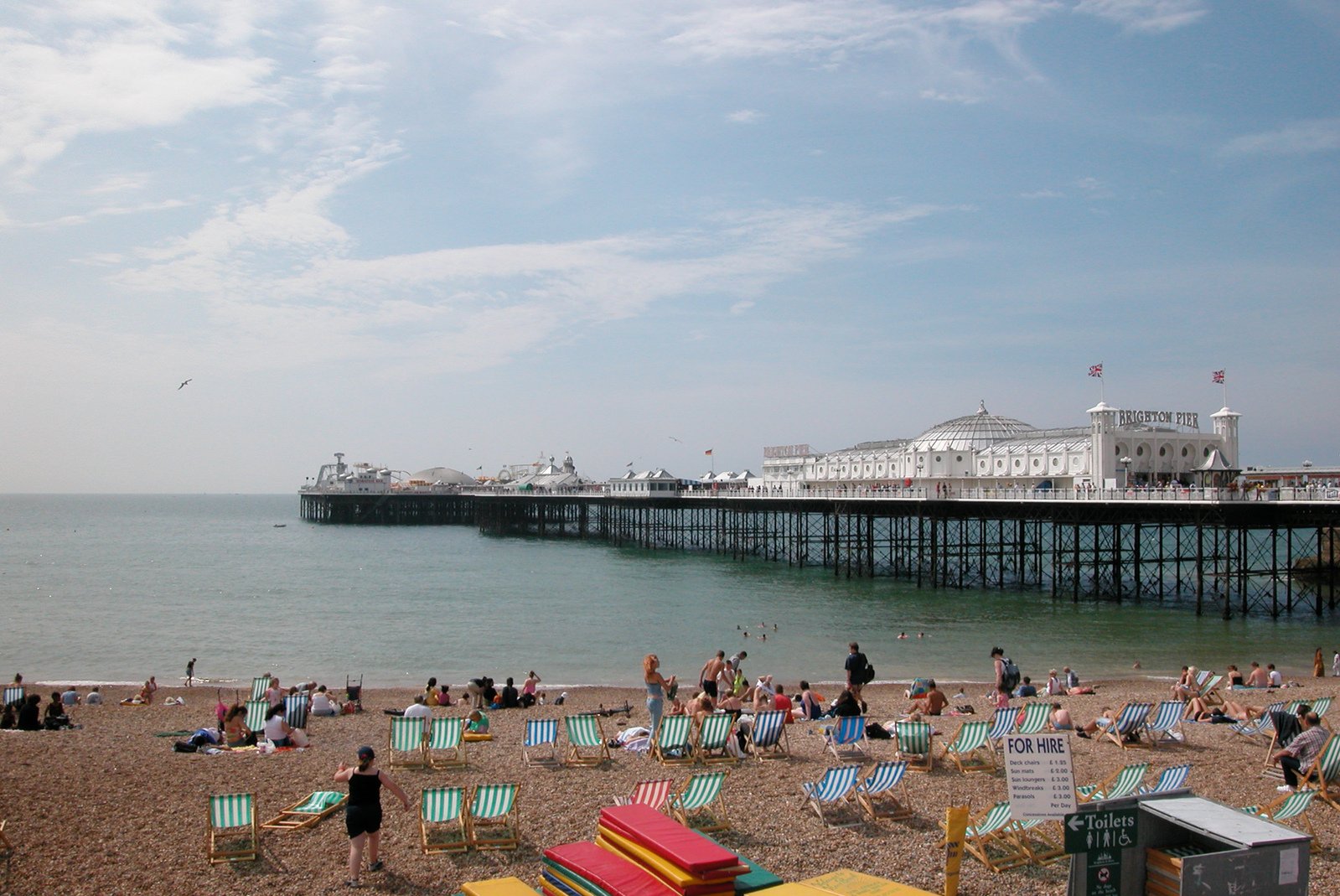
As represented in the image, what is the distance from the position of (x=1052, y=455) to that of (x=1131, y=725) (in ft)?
97.3

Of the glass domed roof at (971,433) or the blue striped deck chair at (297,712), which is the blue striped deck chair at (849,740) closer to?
the blue striped deck chair at (297,712)

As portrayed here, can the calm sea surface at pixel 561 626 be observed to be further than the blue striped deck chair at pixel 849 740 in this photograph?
Yes

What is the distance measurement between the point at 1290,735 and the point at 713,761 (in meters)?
5.69

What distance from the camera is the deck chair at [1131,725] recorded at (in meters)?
10.9

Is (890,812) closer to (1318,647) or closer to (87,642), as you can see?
(1318,647)

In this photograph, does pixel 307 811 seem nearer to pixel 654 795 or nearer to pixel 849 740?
pixel 654 795

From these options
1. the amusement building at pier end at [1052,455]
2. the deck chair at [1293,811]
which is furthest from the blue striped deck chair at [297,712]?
the amusement building at pier end at [1052,455]

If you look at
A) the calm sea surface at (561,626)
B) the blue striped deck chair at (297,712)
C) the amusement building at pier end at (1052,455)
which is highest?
the amusement building at pier end at (1052,455)

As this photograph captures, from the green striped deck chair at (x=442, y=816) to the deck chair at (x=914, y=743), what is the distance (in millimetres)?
4451

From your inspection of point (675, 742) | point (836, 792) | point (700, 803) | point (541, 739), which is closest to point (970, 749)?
point (836, 792)

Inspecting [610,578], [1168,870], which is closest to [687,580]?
[610,578]

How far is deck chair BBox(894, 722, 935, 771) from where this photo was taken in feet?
31.7

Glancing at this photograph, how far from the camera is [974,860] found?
694cm

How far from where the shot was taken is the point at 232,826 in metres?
7.17
